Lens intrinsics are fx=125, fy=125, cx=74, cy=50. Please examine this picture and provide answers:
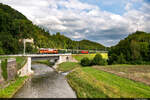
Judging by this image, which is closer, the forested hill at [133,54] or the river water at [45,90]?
the river water at [45,90]

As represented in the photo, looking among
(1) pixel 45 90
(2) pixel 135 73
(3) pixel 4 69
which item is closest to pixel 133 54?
(2) pixel 135 73

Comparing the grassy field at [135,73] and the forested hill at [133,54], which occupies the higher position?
the forested hill at [133,54]

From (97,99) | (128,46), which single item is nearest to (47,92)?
(97,99)

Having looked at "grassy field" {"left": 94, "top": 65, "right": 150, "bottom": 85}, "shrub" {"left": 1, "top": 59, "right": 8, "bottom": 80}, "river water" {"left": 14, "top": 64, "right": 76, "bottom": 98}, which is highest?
"shrub" {"left": 1, "top": 59, "right": 8, "bottom": 80}

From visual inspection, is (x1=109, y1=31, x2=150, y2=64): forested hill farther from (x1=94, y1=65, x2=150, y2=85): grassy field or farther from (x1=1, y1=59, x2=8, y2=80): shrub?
(x1=1, y1=59, x2=8, y2=80): shrub

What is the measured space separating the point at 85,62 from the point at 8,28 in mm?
57629

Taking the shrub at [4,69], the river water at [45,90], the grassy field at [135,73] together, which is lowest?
the river water at [45,90]

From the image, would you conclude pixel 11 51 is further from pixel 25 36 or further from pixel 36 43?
pixel 36 43

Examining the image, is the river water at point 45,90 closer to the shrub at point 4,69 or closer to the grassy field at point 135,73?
the shrub at point 4,69

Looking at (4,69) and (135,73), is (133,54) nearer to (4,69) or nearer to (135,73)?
(135,73)

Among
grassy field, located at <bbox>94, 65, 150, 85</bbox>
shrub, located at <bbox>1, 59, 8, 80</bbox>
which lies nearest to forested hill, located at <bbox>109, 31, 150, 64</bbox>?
grassy field, located at <bbox>94, 65, 150, 85</bbox>

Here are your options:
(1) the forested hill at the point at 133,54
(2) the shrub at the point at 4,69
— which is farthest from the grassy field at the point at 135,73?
(2) the shrub at the point at 4,69

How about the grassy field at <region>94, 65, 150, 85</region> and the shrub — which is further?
the grassy field at <region>94, 65, 150, 85</region>

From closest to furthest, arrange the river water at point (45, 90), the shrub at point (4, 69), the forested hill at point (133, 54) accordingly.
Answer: the river water at point (45, 90) < the shrub at point (4, 69) < the forested hill at point (133, 54)
